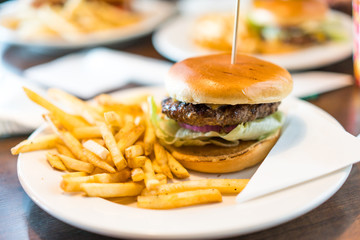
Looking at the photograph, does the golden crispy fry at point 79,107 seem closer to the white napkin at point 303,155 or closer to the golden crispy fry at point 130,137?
the golden crispy fry at point 130,137

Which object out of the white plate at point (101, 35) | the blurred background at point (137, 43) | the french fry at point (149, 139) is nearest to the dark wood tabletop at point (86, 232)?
the french fry at point (149, 139)

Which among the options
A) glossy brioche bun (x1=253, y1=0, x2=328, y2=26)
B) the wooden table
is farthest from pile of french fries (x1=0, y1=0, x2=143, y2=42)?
the wooden table

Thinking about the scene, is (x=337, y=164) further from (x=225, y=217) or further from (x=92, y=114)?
(x=92, y=114)

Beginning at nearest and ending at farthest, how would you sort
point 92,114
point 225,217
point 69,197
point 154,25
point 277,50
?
point 225,217 < point 69,197 < point 92,114 < point 277,50 < point 154,25

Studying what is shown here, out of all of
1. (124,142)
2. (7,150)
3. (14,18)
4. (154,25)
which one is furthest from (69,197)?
(14,18)

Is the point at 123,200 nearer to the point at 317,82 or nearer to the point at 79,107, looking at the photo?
the point at 79,107
